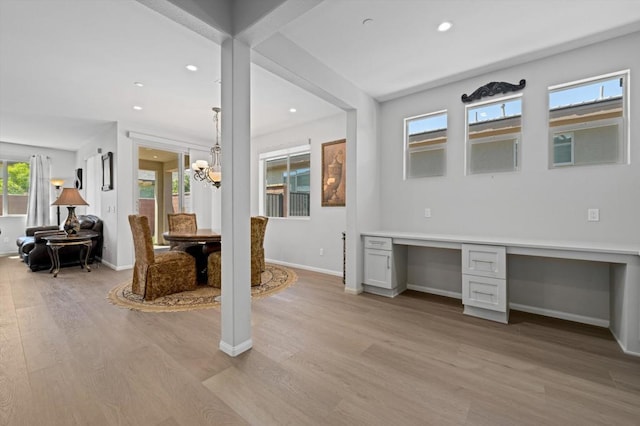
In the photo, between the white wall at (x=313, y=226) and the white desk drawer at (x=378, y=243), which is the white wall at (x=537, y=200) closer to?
the white desk drawer at (x=378, y=243)

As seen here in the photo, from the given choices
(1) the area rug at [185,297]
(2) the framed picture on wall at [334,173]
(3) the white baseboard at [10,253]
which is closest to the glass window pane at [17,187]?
(3) the white baseboard at [10,253]

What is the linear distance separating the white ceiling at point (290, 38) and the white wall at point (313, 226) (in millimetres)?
705

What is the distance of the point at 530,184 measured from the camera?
9.68ft

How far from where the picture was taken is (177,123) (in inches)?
199

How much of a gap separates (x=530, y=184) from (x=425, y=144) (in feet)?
4.25

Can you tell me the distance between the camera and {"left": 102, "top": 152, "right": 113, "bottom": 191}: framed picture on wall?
5.12 m

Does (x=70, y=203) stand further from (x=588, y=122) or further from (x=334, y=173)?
(x=588, y=122)

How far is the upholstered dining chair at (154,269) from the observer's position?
130 inches

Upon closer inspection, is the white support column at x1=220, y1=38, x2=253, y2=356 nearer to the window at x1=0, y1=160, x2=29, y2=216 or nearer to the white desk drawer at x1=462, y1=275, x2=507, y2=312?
the white desk drawer at x1=462, y1=275, x2=507, y2=312

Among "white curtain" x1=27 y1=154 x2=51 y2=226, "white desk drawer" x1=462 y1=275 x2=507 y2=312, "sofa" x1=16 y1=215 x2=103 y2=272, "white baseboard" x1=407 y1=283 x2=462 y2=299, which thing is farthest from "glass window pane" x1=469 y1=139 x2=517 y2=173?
"white curtain" x1=27 y1=154 x2=51 y2=226

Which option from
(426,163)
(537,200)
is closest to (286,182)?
(426,163)

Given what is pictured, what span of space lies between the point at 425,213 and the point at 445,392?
238cm

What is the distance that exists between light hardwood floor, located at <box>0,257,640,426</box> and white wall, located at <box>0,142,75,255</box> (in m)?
5.46

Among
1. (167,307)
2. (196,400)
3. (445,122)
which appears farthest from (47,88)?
(445,122)
